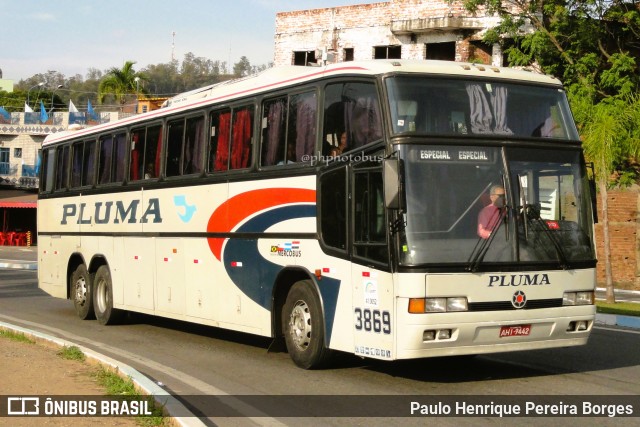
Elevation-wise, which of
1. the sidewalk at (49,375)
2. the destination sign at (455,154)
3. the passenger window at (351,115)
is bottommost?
the sidewalk at (49,375)

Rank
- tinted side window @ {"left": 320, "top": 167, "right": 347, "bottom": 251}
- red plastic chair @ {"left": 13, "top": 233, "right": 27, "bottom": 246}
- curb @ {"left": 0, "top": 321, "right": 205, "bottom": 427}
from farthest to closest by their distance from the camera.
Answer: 1. red plastic chair @ {"left": 13, "top": 233, "right": 27, "bottom": 246}
2. tinted side window @ {"left": 320, "top": 167, "right": 347, "bottom": 251}
3. curb @ {"left": 0, "top": 321, "right": 205, "bottom": 427}

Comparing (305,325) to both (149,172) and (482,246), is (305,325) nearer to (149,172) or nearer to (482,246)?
(482,246)

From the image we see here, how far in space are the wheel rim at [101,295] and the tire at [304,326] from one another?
6906mm

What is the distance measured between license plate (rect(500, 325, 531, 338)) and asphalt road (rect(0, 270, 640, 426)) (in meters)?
0.59

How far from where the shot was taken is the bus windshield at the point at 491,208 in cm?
1033

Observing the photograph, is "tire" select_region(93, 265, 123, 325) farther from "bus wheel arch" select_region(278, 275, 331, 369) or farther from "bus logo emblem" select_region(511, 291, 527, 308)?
"bus logo emblem" select_region(511, 291, 527, 308)

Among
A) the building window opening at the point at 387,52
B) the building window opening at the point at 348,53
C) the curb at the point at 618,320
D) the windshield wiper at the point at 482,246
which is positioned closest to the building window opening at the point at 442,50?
the building window opening at the point at 387,52

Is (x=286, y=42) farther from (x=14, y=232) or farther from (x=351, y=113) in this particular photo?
(x=351, y=113)

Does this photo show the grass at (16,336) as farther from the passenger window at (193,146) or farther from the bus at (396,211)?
the passenger window at (193,146)

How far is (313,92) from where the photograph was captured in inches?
484

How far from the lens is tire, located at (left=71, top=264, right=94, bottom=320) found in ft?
63.0

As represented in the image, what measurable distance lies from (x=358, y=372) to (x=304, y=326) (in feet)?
2.86

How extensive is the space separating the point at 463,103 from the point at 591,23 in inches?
880

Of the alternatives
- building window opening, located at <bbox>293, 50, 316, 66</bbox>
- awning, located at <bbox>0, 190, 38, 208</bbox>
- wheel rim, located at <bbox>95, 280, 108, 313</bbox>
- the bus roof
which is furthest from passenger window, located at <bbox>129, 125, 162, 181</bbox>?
awning, located at <bbox>0, 190, 38, 208</bbox>
